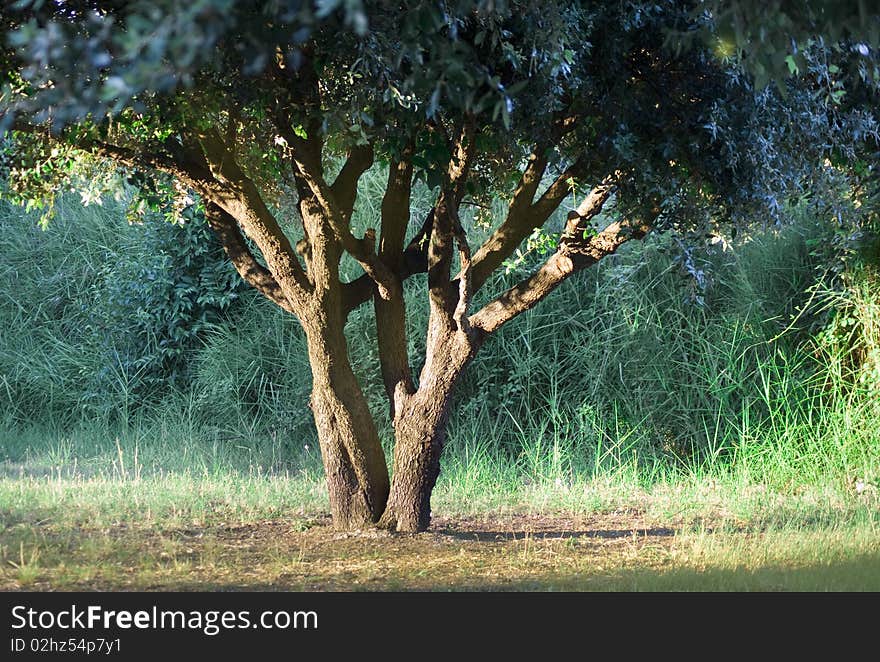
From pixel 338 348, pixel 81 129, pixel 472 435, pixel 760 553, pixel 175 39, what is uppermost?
pixel 81 129

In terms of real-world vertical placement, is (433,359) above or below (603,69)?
A: below

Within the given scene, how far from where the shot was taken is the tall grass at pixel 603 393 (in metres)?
9.05

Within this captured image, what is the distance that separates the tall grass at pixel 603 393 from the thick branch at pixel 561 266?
2553mm

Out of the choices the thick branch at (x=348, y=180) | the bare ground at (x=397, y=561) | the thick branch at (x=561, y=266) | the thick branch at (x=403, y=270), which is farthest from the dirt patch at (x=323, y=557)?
the thick branch at (x=348, y=180)

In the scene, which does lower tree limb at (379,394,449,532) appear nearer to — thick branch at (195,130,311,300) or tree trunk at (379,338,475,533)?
tree trunk at (379,338,475,533)

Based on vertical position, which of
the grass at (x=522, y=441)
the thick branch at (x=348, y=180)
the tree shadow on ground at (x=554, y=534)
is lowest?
the tree shadow on ground at (x=554, y=534)

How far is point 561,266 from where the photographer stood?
20.3 feet

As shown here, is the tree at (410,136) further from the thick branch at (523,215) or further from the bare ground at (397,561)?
the bare ground at (397,561)

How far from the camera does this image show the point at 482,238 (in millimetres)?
10922

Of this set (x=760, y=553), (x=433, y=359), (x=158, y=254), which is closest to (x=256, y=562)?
(x=433, y=359)

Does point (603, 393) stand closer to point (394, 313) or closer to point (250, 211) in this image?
point (394, 313)

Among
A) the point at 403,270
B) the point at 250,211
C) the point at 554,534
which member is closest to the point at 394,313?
the point at 403,270
